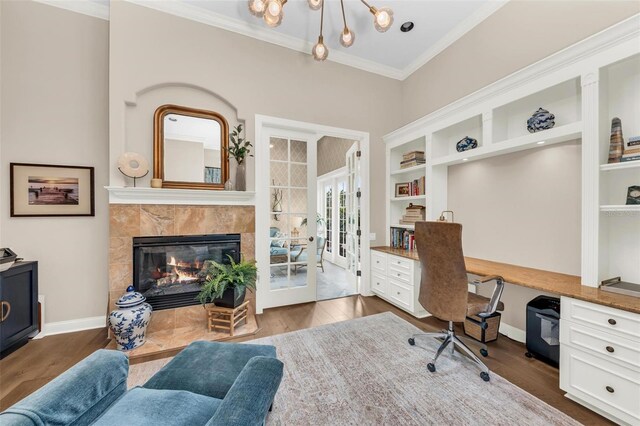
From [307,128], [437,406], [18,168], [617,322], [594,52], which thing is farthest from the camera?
[307,128]

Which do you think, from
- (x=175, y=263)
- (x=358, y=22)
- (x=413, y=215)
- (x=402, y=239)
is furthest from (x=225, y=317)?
(x=358, y=22)

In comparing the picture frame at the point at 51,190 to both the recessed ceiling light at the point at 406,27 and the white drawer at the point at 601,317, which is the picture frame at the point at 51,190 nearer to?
the recessed ceiling light at the point at 406,27

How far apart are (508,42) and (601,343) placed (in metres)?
2.90

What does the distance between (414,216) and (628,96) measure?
2.15m

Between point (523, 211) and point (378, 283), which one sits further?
point (378, 283)

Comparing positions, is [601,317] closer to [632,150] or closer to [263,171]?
[632,150]

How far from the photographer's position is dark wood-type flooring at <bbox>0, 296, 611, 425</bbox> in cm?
174

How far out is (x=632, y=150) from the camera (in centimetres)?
169

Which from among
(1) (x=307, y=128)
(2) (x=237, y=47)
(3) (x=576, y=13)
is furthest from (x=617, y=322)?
→ (2) (x=237, y=47)

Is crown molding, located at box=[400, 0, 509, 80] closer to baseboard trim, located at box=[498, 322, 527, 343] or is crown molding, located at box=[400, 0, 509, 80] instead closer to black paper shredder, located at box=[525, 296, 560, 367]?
black paper shredder, located at box=[525, 296, 560, 367]

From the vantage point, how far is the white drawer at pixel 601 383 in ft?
4.65

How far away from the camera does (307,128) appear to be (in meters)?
3.43

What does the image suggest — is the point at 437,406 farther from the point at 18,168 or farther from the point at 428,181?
the point at 18,168

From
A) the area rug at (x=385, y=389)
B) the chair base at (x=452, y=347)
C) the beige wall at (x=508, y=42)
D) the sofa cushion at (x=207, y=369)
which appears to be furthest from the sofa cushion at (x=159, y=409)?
the beige wall at (x=508, y=42)
